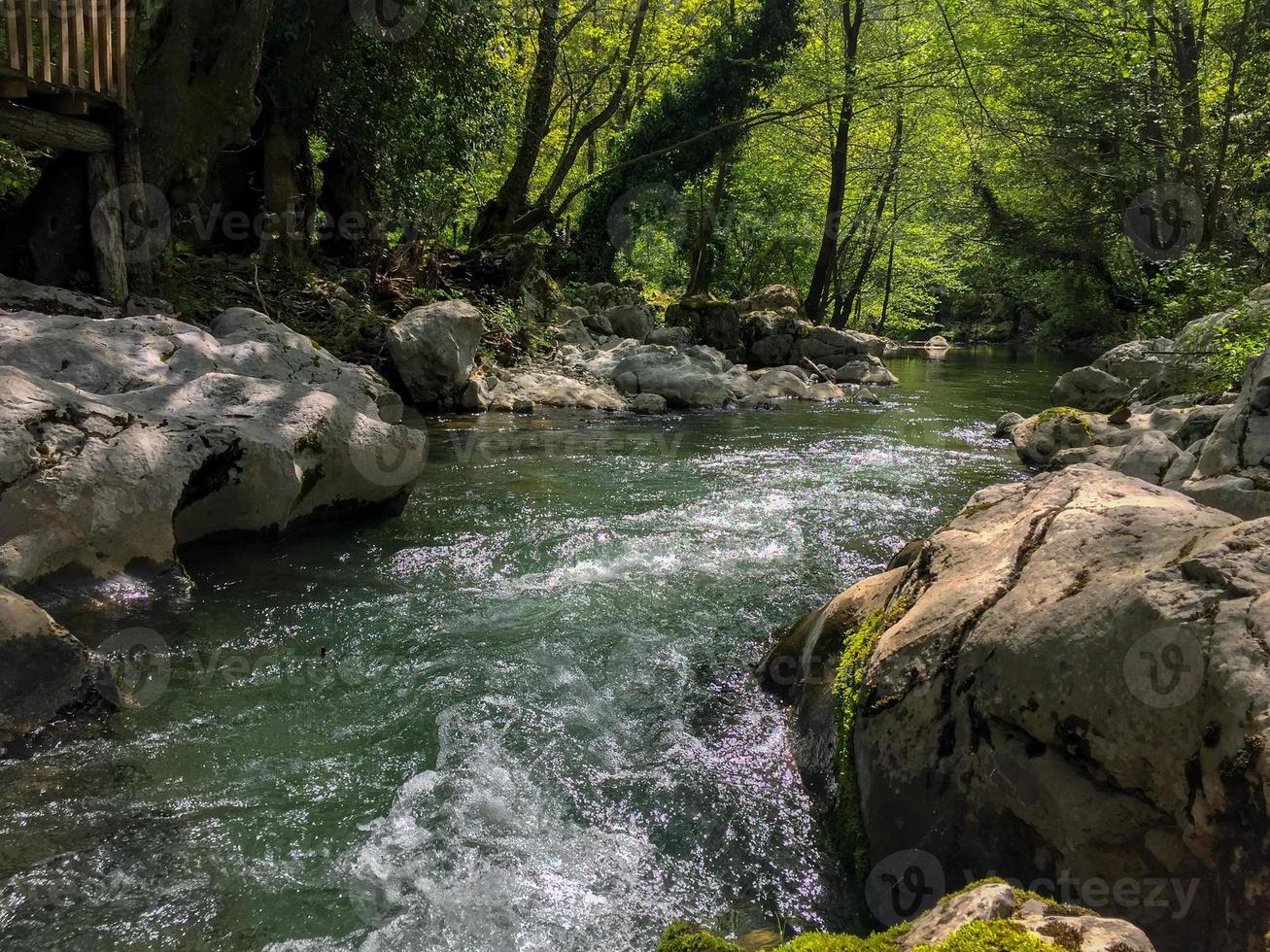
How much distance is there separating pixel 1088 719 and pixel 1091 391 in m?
13.1

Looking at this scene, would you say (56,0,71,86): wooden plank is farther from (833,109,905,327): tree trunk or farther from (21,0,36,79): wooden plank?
(833,109,905,327): tree trunk

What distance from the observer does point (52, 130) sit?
7.64m

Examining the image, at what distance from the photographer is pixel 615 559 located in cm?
603

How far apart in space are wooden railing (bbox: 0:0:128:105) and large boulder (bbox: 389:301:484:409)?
4472 mm

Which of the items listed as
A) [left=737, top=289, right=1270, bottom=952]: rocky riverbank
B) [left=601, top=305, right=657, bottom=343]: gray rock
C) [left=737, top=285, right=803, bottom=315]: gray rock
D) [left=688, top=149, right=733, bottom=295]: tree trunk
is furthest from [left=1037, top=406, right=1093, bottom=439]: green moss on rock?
[left=688, top=149, right=733, bottom=295]: tree trunk

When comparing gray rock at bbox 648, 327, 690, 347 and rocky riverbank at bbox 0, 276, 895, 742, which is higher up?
gray rock at bbox 648, 327, 690, 347

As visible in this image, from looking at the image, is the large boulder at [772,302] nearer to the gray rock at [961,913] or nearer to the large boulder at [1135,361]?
the large boulder at [1135,361]

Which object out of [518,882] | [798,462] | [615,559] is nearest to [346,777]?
[518,882]

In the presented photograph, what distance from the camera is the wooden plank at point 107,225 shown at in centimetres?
846

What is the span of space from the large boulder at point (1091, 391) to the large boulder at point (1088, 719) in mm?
11546

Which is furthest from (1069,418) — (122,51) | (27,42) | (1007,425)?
(27,42)

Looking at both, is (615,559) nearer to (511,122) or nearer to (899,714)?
(899,714)

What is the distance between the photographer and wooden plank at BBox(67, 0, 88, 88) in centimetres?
718

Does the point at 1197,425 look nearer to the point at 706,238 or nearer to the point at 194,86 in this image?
the point at 194,86
